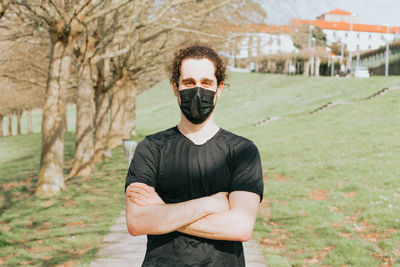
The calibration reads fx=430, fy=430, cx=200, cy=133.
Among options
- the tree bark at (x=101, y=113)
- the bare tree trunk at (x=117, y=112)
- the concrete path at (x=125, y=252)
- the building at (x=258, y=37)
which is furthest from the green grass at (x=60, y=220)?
the bare tree trunk at (x=117, y=112)

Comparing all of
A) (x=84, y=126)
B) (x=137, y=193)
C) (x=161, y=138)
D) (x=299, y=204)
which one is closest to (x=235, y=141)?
(x=161, y=138)

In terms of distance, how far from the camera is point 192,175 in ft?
8.09

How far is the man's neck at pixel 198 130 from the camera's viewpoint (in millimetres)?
2570

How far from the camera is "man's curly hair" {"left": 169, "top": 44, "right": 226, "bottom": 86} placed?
2.48 m

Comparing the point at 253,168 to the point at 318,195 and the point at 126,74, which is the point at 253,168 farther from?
the point at 126,74

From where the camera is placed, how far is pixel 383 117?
21562 mm

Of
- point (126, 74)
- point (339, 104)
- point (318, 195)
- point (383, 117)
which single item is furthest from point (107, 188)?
point (339, 104)

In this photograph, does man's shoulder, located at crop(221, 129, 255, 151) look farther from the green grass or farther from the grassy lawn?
the green grass

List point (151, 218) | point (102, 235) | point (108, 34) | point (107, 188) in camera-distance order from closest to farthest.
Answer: point (151, 218), point (102, 235), point (107, 188), point (108, 34)

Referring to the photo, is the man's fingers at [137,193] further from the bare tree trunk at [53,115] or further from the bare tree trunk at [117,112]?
the bare tree trunk at [117,112]

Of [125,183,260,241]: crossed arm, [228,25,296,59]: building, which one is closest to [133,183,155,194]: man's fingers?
[125,183,260,241]: crossed arm

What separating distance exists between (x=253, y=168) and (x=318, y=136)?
60.0ft

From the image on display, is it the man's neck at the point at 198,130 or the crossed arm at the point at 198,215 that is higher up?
the man's neck at the point at 198,130

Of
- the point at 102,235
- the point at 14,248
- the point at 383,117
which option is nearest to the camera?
the point at 14,248
